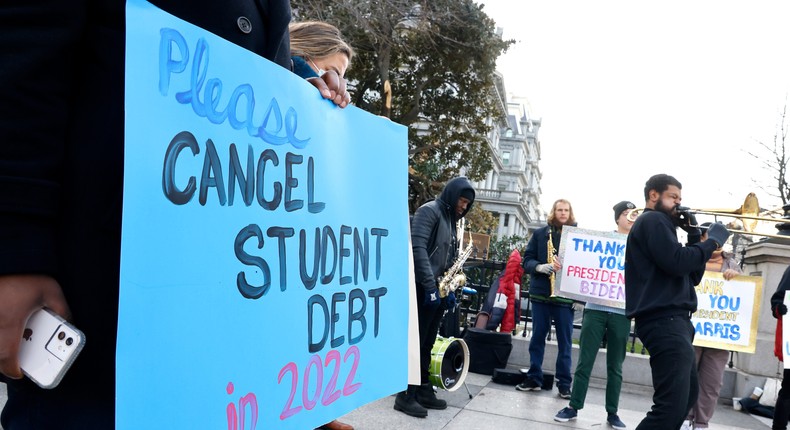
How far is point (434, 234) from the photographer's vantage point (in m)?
5.68

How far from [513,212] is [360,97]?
78038 millimetres

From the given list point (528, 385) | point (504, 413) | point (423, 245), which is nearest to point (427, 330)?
point (423, 245)

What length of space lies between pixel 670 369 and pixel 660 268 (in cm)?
65

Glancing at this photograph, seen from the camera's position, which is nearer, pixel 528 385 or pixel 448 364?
pixel 448 364

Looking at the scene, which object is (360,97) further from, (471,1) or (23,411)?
(23,411)

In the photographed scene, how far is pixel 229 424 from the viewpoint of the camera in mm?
1206

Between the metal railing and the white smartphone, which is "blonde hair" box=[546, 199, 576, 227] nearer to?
the metal railing

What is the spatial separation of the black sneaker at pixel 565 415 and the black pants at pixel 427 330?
129 centimetres

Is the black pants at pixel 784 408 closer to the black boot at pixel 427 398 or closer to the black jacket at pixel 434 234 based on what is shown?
the black boot at pixel 427 398

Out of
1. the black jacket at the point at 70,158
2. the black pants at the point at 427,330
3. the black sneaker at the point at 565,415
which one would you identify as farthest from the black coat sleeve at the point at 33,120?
the black sneaker at the point at 565,415

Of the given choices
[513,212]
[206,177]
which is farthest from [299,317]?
[513,212]

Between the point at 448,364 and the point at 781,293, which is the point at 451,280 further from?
the point at 781,293

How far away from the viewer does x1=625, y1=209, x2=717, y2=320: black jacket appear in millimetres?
4164

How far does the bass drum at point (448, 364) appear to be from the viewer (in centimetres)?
559
